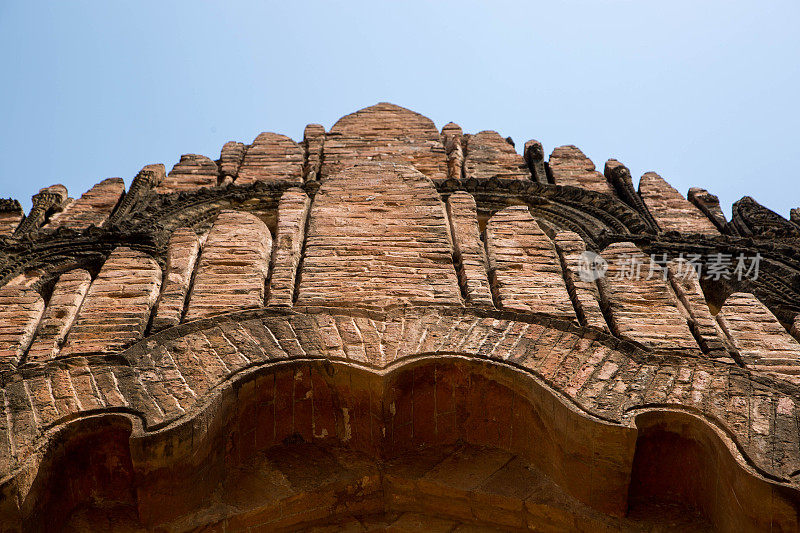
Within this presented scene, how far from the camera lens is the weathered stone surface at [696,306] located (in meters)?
4.06

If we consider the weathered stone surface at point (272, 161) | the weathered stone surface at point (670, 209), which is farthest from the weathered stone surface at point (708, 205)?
the weathered stone surface at point (272, 161)

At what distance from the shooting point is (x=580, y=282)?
Result: 4.64 meters

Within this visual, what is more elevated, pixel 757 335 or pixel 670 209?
pixel 670 209

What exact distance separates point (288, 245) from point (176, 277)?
70cm

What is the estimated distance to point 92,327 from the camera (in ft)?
13.8

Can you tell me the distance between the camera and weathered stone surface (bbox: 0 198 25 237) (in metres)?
5.96

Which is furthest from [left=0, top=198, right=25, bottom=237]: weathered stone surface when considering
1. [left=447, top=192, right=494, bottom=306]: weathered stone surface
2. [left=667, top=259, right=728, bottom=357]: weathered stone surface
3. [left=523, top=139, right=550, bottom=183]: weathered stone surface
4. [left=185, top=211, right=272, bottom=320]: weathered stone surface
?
[left=667, top=259, right=728, bottom=357]: weathered stone surface

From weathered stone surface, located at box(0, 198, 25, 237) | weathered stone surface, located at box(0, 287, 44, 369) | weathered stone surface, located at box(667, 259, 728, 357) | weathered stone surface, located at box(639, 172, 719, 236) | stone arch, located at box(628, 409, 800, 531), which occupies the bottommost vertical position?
stone arch, located at box(628, 409, 800, 531)

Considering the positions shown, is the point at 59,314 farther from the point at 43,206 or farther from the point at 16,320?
the point at 43,206

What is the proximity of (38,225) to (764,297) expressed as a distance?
488 cm

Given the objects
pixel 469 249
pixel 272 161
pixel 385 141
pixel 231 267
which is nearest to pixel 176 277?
pixel 231 267

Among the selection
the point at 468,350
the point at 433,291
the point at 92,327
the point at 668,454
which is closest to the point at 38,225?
Answer: the point at 92,327

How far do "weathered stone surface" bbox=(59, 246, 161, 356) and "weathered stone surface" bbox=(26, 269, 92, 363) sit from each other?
0.06 m

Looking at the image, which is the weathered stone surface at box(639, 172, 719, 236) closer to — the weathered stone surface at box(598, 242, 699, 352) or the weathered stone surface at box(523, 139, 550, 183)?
the weathered stone surface at box(523, 139, 550, 183)
